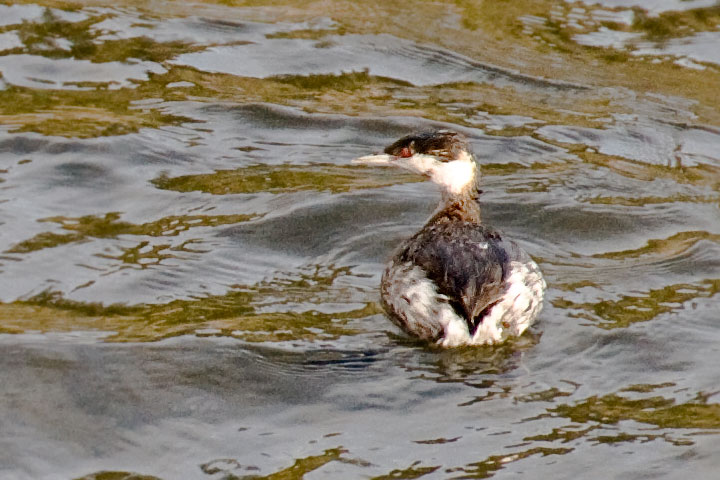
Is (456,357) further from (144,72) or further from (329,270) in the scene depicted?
(144,72)

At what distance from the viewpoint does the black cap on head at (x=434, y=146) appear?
7465 mm

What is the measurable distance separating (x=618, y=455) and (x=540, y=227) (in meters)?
2.92

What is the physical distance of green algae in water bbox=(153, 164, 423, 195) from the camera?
27.3 ft

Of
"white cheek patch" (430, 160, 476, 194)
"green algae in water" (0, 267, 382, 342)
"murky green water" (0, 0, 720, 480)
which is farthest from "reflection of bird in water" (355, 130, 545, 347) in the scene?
"white cheek patch" (430, 160, 476, 194)

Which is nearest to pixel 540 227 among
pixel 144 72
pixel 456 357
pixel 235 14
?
pixel 456 357

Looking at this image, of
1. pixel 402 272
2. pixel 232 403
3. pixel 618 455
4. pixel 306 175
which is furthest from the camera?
pixel 306 175

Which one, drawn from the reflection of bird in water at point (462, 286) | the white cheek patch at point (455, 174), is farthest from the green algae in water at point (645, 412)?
the white cheek patch at point (455, 174)

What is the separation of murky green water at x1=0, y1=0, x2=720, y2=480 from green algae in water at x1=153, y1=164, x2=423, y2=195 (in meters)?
0.02

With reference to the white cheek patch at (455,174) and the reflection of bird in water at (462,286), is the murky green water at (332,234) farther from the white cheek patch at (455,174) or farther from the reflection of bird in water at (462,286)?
the white cheek patch at (455,174)

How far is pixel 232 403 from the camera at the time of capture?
5.68 m

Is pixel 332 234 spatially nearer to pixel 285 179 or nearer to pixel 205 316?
pixel 285 179

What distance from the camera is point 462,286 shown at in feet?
20.5

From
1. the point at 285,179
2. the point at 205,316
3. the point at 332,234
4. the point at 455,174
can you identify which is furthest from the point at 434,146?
the point at 205,316

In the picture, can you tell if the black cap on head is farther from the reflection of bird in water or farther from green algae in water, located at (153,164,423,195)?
green algae in water, located at (153,164,423,195)
